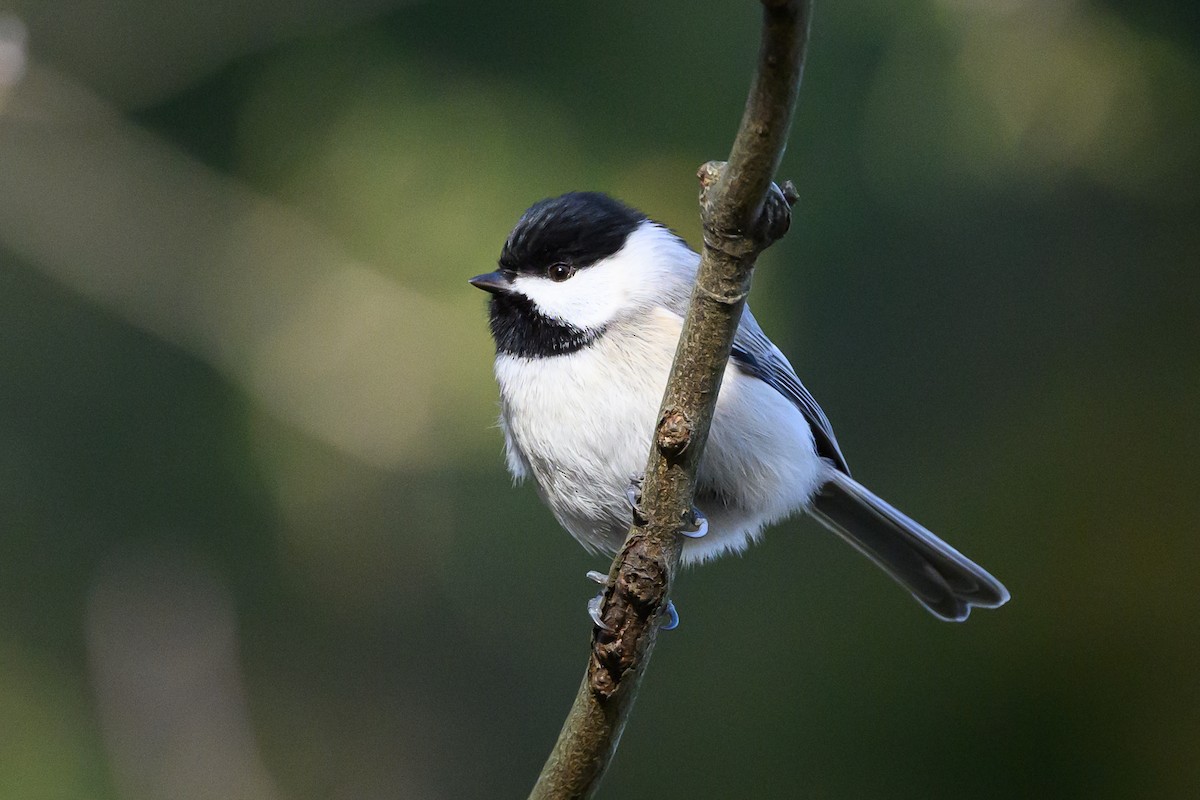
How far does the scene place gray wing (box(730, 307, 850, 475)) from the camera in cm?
183

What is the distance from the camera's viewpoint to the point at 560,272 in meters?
1.82

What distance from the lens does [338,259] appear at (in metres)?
2.75

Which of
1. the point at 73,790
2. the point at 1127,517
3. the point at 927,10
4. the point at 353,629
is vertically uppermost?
the point at 927,10

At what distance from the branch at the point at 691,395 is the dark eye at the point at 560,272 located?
71 cm

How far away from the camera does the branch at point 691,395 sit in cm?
92

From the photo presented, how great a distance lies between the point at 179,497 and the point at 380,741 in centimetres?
80

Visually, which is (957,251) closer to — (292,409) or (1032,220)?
(1032,220)

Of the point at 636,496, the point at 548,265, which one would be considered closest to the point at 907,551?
the point at 548,265

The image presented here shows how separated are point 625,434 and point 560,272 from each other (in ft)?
1.11

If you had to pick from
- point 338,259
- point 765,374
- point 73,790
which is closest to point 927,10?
point 765,374

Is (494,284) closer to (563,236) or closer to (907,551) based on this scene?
(563,236)

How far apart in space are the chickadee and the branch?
1.46 ft

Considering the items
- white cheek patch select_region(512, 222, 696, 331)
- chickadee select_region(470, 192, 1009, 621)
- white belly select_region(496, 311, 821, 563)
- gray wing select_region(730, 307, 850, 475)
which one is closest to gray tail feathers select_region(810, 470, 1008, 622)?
gray wing select_region(730, 307, 850, 475)

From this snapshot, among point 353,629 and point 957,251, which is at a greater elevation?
point 957,251
